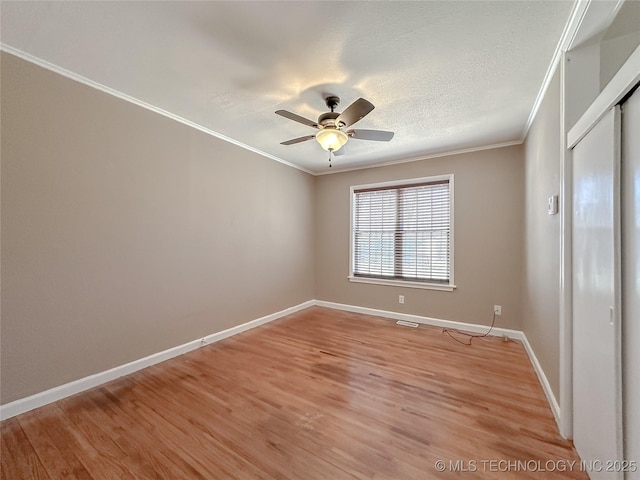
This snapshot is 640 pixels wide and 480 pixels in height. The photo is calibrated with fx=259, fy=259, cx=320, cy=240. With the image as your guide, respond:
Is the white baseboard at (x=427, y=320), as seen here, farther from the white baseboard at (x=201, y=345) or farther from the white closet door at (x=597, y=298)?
the white closet door at (x=597, y=298)

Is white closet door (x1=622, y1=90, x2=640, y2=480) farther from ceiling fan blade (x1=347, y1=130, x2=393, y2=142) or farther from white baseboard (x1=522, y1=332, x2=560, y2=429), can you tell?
ceiling fan blade (x1=347, y1=130, x2=393, y2=142)

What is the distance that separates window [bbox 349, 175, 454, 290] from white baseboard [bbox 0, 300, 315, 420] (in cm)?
244

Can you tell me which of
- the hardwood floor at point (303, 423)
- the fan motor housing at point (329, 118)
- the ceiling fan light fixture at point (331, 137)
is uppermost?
the fan motor housing at point (329, 118)

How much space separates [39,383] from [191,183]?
216 centimetres

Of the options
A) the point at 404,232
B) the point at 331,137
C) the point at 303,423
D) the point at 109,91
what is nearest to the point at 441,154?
the point at 404,232

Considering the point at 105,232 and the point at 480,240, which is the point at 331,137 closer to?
the point at 105,232

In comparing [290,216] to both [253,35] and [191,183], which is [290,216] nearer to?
[191,183]

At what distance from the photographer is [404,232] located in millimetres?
4301

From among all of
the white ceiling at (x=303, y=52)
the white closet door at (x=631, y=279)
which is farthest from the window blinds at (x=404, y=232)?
the white closet door at (x=631, y=279)

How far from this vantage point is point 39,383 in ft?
6.55

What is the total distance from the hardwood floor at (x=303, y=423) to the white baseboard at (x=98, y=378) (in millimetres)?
70

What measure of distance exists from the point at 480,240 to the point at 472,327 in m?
1.24

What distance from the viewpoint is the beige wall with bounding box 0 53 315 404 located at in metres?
1.91

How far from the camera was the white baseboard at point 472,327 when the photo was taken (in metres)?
2.05
